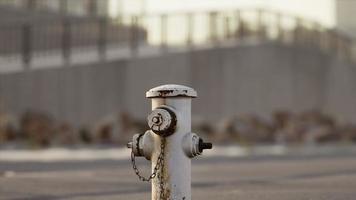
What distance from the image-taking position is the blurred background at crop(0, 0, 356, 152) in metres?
21.7

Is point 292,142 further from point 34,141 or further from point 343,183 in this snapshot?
point 343,183

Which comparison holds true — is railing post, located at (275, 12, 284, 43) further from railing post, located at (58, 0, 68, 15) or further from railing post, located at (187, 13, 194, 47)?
railing post, located at (58, 0, 68, 15)

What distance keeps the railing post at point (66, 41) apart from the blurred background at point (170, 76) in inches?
1.7

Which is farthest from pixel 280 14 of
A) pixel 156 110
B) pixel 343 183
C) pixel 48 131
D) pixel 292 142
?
pixel 156 110

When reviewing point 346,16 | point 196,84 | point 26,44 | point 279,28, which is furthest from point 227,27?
point 346,16

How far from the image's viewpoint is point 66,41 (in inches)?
989

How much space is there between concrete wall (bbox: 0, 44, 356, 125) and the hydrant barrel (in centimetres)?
1585

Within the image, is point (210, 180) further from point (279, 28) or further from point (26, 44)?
point (279, 28)

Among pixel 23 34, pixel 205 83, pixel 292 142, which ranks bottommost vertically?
pixel 292 142

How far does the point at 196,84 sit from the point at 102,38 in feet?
12.6

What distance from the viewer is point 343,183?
9492 millimetres

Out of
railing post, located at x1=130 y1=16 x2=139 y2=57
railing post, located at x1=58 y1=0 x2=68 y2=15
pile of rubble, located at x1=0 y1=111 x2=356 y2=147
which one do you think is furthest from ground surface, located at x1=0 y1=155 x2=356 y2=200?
railing post, located at x1=58 y1=0 x2=68 y2=15

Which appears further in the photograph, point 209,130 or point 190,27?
point 190,27

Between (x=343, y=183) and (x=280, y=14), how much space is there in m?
19.0
